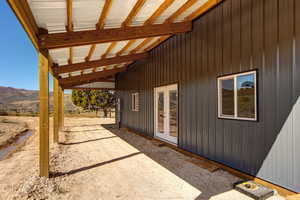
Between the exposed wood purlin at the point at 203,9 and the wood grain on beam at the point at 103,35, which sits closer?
the wood grain on beam at the point at 103,35

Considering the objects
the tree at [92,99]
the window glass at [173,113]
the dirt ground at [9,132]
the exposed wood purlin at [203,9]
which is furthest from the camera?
the tree at [92,99]

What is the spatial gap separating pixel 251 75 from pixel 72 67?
Result: 18.6 feet

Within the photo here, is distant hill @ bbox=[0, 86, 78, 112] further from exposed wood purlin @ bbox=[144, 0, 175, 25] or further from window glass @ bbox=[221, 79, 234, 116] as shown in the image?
window glass @ bbox=[221, 79, 234, 116]

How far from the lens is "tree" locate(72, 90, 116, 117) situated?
2112cm

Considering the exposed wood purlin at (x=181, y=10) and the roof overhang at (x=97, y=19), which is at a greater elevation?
the exposed wood purlin at (x=181, y=10)

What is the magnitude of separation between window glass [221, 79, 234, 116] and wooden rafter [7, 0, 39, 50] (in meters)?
3.77

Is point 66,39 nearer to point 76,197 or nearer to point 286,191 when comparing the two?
point 76,197

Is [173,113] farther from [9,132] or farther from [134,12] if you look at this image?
[9,132]

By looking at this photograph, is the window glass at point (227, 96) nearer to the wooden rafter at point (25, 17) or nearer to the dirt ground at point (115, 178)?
the dirt ground at point (115, 178)

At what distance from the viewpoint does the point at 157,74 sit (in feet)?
21.3

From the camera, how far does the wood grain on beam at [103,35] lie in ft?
10.8

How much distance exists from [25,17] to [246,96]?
3929mm

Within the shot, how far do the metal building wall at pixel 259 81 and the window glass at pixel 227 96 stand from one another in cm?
18

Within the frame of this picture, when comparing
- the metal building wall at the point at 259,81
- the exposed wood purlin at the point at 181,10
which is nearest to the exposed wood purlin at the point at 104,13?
the exposed wood purlin at the point at 181,10
